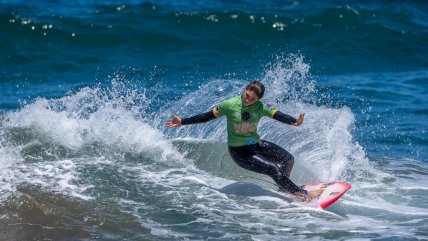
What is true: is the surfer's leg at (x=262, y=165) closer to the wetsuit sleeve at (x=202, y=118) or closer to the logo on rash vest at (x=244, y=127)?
the logo on rash vest at (x=244, y=127)

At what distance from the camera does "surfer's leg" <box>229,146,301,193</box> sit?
8305 mm

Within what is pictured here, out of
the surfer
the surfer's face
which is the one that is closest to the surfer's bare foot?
the surfer

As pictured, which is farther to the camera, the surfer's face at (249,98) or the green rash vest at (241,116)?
the green rash vest at (241,116)

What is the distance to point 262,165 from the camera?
27.5ft

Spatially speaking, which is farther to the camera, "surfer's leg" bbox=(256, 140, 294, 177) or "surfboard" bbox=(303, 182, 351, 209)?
"surfer's leg" bbox=(256, 140, 294, 177)

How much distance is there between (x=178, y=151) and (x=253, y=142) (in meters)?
1.96

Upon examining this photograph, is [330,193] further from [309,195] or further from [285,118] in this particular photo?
[285,118]

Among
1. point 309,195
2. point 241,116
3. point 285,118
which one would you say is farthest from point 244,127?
point 309,195

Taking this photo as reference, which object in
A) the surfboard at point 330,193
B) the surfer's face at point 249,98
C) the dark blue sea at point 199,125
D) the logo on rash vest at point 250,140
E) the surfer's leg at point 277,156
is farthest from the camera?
the surfer's leg at point 277,156

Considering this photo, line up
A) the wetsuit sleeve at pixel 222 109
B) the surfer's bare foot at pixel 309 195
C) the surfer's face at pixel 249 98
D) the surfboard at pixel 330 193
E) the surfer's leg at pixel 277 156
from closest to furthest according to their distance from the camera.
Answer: the surfboard at pixel 330 193 → the surfer's face at pixel 249 98 → the surfer's bare foot at pixel 309 195 → the wetsuit sleeve at pixel 222 109 → the surfer's leg at pixel 277 156

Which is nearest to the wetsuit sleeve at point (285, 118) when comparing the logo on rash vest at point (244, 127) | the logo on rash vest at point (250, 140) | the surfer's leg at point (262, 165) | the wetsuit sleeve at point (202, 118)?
the logo on rash vest at point (244, 127)

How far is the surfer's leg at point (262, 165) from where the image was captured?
830 centimetres

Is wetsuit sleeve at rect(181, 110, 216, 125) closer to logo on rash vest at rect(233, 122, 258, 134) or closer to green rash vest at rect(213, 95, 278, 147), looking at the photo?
green rash vest at rect(213, 95, 278, 147)

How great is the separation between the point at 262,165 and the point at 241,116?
0.64 meters
